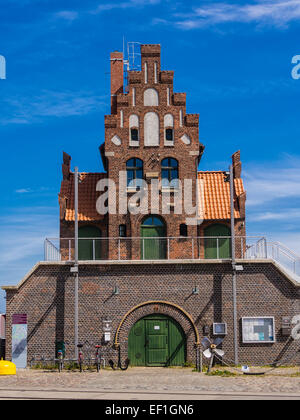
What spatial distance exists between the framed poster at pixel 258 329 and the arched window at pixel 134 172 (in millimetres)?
9388

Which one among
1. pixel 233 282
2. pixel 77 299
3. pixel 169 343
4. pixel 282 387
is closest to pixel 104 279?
pixel 77 299

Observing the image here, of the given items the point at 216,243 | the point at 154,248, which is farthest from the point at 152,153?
the point at 216,243

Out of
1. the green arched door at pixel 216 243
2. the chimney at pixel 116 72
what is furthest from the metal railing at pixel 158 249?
the chimney at pixel 116 72

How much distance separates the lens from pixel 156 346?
29609mm

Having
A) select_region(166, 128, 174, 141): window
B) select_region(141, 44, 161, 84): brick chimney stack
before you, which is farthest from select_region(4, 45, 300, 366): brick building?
select_region(141, 44, 161, 84): brick chimney stack

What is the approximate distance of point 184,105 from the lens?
3441cm

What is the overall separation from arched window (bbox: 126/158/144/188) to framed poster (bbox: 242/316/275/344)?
939 cm

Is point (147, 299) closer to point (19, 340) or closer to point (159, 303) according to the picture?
point (159, 303)

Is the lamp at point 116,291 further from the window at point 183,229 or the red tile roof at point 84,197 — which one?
the red tile roof at point 84,197

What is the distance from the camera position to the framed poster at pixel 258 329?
97.9 feet

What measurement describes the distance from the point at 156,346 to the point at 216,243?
708 centimetres
